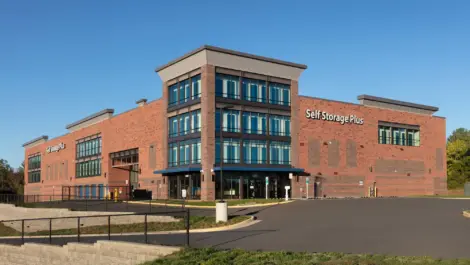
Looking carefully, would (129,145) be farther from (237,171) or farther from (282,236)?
(282,236)

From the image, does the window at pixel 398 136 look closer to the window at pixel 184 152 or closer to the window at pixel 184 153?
the window at pixel 184 153

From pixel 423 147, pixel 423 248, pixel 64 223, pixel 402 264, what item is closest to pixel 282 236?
pixel 423 248

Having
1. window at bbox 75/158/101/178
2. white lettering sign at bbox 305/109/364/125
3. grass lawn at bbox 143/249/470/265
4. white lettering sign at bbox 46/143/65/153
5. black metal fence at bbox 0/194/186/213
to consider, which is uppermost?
white lettering sign at bbox 305/109/364/125

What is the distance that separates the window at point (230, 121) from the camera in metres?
54.6

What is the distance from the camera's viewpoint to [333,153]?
64188 mm

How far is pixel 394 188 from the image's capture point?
7019cm

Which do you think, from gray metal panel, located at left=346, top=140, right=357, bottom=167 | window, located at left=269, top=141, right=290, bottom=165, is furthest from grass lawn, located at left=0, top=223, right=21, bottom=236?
gray metal panel, located at left=346, top=140, right=357, bottom=167

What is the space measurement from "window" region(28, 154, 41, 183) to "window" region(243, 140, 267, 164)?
64.7m

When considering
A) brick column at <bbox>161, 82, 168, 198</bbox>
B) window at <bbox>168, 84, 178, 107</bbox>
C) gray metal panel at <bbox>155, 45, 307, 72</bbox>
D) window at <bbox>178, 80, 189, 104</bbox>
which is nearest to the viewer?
gray metal panel at <bbox>155, 45, 307, 72</bbox>

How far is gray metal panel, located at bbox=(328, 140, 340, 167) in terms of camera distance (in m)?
63.8

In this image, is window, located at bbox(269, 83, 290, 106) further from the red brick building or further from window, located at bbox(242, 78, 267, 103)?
window, located at bbox(242, 78, 267, 103)

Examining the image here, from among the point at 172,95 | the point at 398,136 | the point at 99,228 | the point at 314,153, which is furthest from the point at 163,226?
the point at 398,136

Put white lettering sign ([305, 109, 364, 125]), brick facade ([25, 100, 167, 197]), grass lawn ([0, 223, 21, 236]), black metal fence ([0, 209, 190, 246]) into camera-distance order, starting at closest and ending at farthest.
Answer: black metal fence ([0, 209, 190, 246])
grass lawn ([0, 223, 21, 236])
white lettering sign ([305, 109, 364, 125])
brick facade ([25, 100, 167, 197])

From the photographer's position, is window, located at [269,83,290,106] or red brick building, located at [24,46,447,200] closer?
red brick building, located at [24,46,447,200]
